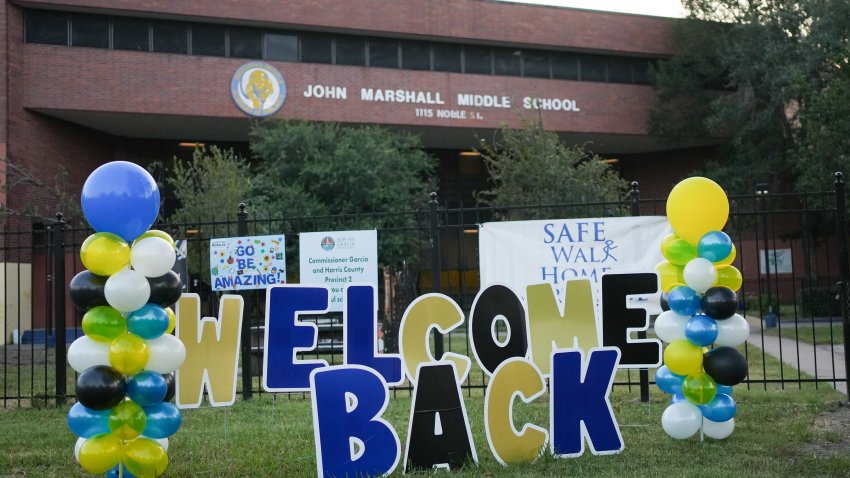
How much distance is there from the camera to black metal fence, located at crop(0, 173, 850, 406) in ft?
30.1

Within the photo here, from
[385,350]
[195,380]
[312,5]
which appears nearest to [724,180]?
[312,5]

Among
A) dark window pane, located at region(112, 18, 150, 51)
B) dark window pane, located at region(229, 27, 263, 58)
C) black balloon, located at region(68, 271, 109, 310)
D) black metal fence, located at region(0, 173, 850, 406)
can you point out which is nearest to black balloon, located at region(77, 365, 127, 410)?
black balloon, located at region(68, 271, 109, 310)

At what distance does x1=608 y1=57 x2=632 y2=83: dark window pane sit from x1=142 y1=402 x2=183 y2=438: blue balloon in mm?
28759

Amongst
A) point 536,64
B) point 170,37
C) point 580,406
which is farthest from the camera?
point 536,64

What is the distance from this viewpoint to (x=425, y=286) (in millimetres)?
31984

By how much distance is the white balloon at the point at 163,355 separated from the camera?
5797 mm

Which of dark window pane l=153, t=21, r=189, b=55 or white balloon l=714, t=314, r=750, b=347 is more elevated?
dark window pane l=153, t=21, r=189, b=55

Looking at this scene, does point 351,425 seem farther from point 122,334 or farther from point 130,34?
point 130,34

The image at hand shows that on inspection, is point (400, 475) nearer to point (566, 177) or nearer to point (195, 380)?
A: point (195, 380)

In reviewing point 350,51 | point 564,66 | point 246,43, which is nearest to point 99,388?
point 246,43

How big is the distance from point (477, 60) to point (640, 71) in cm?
705

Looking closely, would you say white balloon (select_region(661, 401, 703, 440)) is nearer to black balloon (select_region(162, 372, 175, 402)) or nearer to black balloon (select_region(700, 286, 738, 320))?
black balloon (select_region(700, 286, 738, 320))

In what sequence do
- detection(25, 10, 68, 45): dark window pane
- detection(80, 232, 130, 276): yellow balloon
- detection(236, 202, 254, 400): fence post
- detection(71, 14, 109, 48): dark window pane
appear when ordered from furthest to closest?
detection(71, 14, 109, 48): dark window pane < detection(25, 10, 68, 45): dark window pane < detection(236, 202, 254, 400): fence post < detection(80, 232, 130, 276): yellow balloon

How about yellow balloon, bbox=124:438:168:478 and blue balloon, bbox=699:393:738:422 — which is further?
blue balloon, bbox=699:393:738:422
